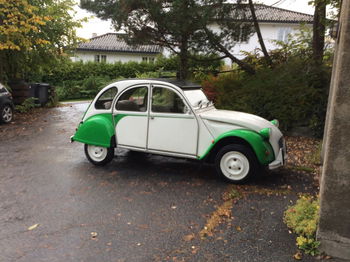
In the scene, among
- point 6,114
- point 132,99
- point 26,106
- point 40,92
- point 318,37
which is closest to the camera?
point 132,99

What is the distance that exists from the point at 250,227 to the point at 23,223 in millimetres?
2953

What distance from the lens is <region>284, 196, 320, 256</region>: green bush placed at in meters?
3.60

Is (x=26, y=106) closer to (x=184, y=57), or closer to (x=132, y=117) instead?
(x=184, y=57)

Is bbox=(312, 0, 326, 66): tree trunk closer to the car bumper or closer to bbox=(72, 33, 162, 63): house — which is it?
the car bumper

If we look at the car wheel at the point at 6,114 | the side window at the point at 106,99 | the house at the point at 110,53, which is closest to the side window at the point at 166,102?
the side window at the point at 106,99

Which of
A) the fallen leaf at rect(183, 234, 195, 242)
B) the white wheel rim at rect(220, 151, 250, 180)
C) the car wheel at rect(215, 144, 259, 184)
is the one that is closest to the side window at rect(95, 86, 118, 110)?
the car wheel at rect(215, 144, 259, 184)

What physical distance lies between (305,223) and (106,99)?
431 centimetres

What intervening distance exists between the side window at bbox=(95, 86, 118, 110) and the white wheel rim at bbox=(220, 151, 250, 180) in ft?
8.19

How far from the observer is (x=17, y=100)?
49.5 ft

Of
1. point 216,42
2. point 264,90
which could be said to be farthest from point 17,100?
point 264,90

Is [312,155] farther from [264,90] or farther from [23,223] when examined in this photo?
[23,223]

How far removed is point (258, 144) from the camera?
5.35 meters

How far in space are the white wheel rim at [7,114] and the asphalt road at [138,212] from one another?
5.20m

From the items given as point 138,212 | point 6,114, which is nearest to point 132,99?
Answer: point 138,212
